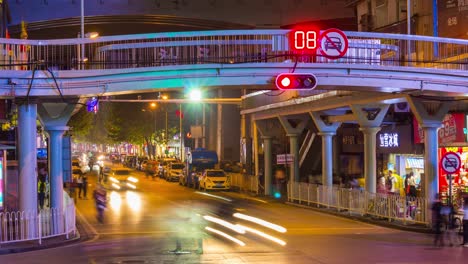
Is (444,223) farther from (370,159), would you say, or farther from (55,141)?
(55,141)

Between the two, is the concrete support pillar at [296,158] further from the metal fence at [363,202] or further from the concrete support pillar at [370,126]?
the concrete support pillar at [370,126]

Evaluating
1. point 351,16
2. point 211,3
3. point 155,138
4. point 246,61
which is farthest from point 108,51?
point 155,138

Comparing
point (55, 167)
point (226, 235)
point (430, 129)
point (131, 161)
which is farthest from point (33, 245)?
point (131, 161)

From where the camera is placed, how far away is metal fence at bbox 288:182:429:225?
937 inches

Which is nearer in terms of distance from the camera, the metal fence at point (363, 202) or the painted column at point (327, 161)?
the metal fence at point (363, 202)

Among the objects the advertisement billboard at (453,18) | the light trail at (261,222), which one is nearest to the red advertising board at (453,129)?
the advertisement billboard at (453,18)

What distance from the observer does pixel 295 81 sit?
61.8 feet

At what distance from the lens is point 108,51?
68.8 feet

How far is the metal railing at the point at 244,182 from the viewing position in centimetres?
4369

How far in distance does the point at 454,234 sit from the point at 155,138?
71.3 meters

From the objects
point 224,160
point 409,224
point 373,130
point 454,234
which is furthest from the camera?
point 224,160

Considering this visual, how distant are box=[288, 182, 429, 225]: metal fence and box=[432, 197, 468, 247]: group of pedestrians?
3.07m

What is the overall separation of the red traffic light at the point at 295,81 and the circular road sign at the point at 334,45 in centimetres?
107

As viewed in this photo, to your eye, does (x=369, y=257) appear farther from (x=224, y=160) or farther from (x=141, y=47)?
(x=224, y=160)
